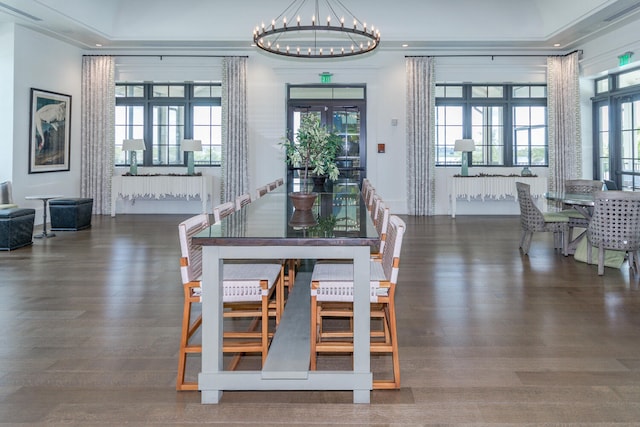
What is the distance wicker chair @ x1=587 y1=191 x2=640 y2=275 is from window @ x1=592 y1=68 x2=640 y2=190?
4.99 metres

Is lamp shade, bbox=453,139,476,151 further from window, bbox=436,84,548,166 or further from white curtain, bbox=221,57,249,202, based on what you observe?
white curtain, bbox=221,57,249,202

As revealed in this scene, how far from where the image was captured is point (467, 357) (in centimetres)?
325

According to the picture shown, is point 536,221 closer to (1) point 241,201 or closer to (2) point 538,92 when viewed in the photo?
(1) point 241,201

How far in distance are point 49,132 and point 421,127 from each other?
7.74 metres

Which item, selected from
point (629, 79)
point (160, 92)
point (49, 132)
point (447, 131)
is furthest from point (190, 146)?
point (629, 79)

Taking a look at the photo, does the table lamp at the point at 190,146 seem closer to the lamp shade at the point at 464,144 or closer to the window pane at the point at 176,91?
the window pane at the point at 176,91

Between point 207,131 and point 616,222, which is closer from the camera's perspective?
point 616,222

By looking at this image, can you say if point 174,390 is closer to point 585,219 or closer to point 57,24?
point 585,219

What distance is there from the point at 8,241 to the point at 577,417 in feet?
23.9

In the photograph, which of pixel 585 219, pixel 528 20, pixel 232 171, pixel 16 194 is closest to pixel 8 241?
pixel 16 194

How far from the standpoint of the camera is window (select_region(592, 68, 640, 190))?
31.9ft

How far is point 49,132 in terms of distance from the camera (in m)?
10.2

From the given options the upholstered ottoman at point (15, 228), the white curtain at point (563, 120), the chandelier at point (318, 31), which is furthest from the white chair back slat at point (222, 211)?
the white curtain at point (563, 120)

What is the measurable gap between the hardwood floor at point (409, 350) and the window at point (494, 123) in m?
6.00
